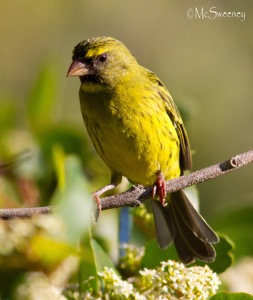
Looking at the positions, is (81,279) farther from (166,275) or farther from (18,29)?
(18,29)

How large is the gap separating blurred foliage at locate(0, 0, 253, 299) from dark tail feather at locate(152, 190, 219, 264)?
8 cm

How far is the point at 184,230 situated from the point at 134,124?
521 mm

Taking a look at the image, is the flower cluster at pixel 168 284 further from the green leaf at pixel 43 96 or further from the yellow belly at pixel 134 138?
the yellow belly at pixel 134 138

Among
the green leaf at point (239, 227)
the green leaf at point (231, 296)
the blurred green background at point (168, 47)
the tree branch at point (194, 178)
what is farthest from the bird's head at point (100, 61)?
the blurred green background at point (168, 47)

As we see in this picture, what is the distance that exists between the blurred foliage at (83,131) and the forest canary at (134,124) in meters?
0.14

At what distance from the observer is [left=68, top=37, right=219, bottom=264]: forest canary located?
3.33 m

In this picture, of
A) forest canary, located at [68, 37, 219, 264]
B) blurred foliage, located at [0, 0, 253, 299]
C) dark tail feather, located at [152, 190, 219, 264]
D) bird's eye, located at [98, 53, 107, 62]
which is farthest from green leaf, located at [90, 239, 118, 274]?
bird's eye, located at [98, 53, 107, 62]

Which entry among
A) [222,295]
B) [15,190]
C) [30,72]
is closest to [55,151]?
[15,190]

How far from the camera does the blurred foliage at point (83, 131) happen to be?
2156mm

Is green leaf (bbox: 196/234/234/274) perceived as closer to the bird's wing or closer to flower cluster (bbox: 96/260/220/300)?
flower cluster (bbox: 96/260/220/300)

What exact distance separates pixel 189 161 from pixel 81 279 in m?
1.45

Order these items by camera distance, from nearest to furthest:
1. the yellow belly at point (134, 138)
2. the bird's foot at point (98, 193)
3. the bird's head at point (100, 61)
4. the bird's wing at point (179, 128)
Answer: the bird's foot at point (98, 193)
the yellow belly at point (134, 138)
the bird's head at point (100, 61)
the bird's wing at point (179, 128)

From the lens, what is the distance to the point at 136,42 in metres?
8.80

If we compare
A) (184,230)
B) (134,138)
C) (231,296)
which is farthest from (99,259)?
(184,230)
